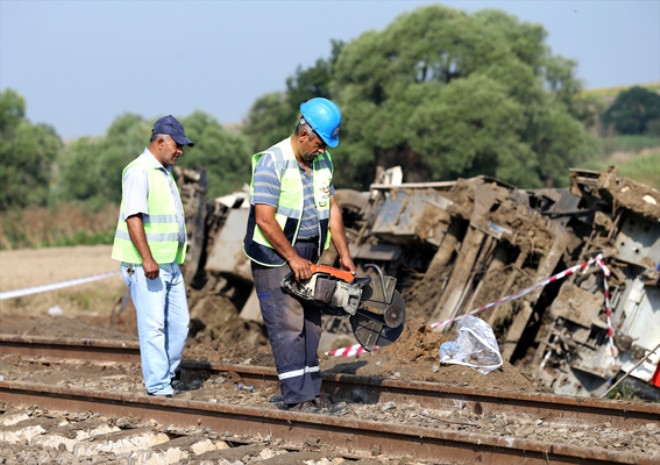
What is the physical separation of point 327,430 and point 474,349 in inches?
107

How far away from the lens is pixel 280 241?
5.91 metres

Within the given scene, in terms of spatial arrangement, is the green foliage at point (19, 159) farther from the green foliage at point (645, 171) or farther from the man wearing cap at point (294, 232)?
the man wearing cap at point (294, 232)

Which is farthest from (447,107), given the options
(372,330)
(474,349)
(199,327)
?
(372,330)

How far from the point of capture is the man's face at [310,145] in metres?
6.03

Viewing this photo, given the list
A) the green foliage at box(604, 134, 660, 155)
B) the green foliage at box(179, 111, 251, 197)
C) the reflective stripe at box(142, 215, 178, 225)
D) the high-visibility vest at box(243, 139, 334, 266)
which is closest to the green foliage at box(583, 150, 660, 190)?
the green foliage at box(179, 111, 251, 197)

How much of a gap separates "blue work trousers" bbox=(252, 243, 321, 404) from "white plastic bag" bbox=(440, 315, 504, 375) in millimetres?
1924

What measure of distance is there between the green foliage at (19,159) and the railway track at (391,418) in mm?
33301

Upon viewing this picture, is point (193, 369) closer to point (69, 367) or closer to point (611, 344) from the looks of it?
point (69, 367)

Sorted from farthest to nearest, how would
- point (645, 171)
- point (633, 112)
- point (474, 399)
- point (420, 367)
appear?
point (633, 112), point (645, 171), point (420, 367), point (474, 399)

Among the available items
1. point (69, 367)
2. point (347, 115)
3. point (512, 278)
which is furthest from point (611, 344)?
point (347, 115)

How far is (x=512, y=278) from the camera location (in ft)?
31.1

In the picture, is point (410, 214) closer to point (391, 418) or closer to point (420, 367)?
point (420, 367)

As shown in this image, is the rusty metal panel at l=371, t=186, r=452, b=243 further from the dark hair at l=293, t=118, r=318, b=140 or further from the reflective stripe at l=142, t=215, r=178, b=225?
the dark hair at l=293, t=118, r=318, b=140

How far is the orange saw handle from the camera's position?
600 centimetres
